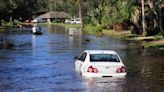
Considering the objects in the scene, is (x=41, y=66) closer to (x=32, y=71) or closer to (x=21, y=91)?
(x=32, y=71)

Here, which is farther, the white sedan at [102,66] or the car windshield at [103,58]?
the car windshield at [103,58]

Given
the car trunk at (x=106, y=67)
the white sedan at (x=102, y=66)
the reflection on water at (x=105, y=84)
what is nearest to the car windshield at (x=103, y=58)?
the white sedan at (x=102, y=66)

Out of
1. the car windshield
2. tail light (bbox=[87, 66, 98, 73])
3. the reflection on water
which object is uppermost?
the car windshield

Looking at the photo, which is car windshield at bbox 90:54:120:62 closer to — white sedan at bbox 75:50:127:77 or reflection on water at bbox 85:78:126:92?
white sedan at bbox 75:50:127:77

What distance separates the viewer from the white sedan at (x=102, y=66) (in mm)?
24422

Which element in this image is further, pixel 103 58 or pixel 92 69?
pixel 103 58

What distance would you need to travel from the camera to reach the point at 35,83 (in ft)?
80.5

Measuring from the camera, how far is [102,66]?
24.4 meters

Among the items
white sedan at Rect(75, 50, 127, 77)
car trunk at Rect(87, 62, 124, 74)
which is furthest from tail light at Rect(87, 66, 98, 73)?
car trunk at Rect(87, 62, 124, 74)

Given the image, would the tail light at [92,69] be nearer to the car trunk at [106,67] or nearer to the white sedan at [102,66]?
the white sedan at [102,66]

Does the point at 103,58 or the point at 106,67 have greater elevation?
the point at 103,58

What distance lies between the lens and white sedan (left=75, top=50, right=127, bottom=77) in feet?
80.1

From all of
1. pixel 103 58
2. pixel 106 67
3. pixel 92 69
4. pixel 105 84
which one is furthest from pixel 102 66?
pixel 105 84

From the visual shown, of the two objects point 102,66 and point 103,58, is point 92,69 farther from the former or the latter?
point 103,58
